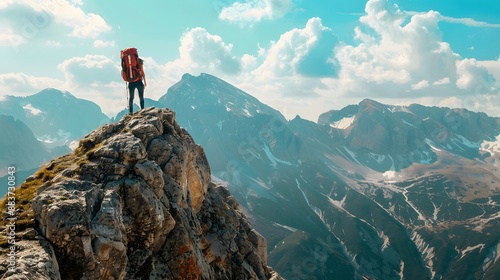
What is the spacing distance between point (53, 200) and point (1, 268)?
4904 millimetres

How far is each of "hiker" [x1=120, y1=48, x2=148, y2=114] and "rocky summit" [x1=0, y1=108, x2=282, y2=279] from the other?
9.68 ft

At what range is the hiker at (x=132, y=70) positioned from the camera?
3756cm

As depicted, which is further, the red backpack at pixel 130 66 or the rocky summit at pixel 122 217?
the red backpack at pixel 130 66

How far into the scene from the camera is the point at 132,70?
38594mm

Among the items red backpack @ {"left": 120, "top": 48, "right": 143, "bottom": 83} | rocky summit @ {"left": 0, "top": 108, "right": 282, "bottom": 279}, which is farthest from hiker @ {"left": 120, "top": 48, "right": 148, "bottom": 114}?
rocky summit @ {"left": 0, "top": 108, "right": 282, "bottom": 279}

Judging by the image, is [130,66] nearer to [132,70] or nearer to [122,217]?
[132,70]

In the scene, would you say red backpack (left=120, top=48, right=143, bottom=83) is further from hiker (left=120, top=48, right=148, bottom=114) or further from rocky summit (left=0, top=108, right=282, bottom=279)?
rocky summit (left=0, top=108, right=282, bottom=279)

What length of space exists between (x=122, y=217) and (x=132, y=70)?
20.0 meters

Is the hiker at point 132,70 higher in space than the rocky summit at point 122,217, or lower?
higher

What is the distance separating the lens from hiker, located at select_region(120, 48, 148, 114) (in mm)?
37562

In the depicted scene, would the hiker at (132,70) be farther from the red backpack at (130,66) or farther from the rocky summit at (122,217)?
the rocky summit at (122,217)

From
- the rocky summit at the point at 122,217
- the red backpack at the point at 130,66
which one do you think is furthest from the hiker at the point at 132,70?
the rocky summit at the point at 122,217

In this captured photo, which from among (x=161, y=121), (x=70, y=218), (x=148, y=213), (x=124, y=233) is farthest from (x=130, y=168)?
(x=161, y=121)

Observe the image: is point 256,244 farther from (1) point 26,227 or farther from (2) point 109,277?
(1) point 26,227
